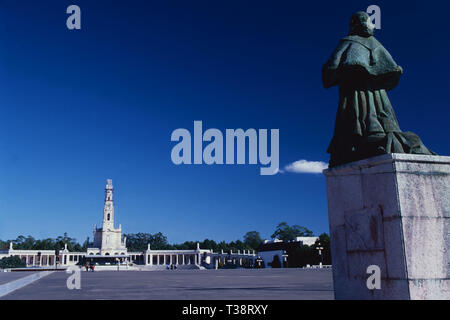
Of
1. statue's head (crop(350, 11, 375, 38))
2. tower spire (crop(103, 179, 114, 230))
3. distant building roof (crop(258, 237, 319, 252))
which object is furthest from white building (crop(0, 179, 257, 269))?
statue's head (crop(350, 11, 375, 38))

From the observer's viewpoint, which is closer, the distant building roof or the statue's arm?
the statue's arm

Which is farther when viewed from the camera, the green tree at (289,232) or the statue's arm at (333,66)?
the green tree at (289,232)

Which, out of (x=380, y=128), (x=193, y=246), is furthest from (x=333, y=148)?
(x=193, y=246)

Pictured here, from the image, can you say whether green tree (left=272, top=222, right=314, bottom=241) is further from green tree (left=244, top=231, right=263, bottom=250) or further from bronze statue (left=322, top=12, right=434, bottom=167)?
bronze statue (left=322, top=12, right=434, bottom=167)

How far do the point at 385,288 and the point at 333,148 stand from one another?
2931 millimetres

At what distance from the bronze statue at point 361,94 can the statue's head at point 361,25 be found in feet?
0.07

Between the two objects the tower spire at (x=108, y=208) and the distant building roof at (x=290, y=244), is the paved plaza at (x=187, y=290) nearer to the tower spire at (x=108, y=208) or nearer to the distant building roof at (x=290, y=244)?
the distant building roof at (x=290, y=244)

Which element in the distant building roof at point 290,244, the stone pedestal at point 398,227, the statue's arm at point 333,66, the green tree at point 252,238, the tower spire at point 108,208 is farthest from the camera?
the green tree at point 252,238

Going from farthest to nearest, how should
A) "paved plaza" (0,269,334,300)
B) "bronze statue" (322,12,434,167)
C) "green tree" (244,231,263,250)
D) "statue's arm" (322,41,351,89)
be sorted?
"green tree" (244,231,263,250), "paved plaza" (0,269,334,300), "statue's arm" (322,41,351,89), "bronze statue" (322,12,434,167)

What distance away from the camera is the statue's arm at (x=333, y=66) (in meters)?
7.73

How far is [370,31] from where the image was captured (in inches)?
324

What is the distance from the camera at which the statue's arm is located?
25.3ft

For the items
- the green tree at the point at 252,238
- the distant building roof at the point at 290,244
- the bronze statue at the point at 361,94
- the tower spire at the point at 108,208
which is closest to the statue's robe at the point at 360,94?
the bronze statue at the point at 361,94

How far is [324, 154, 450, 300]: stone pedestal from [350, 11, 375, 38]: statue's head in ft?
10.3
